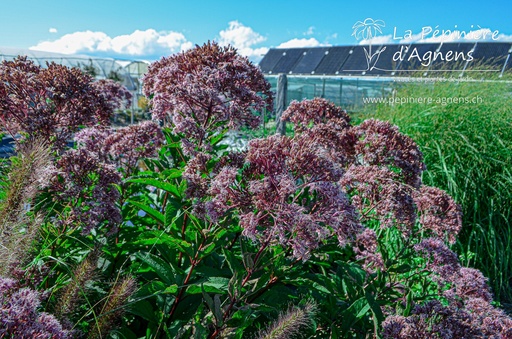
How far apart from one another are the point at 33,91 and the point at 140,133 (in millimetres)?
554

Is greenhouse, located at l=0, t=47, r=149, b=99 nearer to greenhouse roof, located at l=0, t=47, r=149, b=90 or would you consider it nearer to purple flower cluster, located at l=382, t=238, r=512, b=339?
greenhouse roof, located at l=0, t=47, r=149, b=90

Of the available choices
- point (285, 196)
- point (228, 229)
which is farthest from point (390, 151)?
point (285, 196)

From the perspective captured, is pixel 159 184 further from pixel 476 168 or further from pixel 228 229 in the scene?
pixel 476 168

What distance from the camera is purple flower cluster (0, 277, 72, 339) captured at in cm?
96

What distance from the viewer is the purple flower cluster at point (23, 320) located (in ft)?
3.14

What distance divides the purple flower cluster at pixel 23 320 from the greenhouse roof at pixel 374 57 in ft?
58.0

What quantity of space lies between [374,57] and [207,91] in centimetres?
2161

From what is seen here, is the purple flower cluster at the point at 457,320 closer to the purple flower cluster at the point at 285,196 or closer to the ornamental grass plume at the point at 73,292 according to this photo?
the purple flower cluster at the point at 285,196

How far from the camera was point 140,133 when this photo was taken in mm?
2551

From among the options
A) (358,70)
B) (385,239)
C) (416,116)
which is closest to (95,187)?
(385,239)

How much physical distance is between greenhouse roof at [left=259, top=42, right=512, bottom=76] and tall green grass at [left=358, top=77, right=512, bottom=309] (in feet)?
38.5

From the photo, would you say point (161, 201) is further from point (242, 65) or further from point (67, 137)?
point (242, 65)

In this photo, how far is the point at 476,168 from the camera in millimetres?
5520

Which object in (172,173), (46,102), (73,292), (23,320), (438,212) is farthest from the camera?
(438,212)
